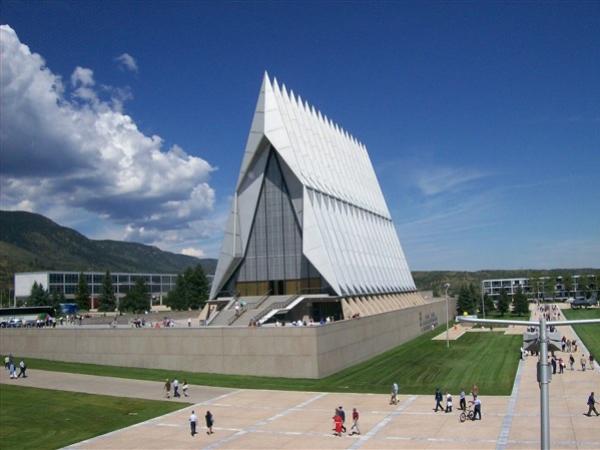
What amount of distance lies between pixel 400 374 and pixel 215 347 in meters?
12.3

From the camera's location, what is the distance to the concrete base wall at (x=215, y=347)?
38656mm

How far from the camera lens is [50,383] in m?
38.4

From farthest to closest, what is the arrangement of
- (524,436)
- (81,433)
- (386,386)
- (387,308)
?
(387,308), (386,386), (81,433), (524,436)

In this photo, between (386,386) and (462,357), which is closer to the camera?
(386,386)

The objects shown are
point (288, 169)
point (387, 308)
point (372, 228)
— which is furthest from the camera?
point (372, 228)

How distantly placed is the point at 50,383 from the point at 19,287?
94690 millimetres

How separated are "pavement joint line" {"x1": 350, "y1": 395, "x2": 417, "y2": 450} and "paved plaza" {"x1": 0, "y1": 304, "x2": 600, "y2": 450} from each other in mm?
43

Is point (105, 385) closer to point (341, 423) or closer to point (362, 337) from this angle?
point (341, 423)

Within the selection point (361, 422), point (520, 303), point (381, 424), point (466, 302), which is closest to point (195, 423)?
point (361, 422)

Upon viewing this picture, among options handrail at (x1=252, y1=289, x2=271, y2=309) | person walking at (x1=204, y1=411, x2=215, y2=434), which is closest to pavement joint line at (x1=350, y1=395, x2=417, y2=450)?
person walking at (x1=204, y1=411, x2=215, y2=434)

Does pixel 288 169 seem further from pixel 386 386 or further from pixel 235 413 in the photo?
pixel 235 413

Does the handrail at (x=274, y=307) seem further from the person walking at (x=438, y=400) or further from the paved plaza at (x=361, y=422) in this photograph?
the person walking at (x=438, y=400)

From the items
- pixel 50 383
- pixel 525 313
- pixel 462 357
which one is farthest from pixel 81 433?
pixel 525 313

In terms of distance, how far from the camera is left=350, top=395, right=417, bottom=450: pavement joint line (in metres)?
23.9
